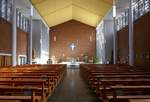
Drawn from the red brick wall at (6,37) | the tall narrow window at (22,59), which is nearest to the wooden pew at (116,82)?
the red brick wall at (6,37)

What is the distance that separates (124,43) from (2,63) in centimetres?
910

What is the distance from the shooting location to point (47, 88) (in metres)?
6.24

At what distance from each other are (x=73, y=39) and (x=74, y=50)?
1.35m

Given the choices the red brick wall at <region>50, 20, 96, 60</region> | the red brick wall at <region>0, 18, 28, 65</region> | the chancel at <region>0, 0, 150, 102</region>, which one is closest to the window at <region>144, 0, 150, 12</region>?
the chancel at <region>0, 0, 150, 102</region>

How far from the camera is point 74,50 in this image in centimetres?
3253

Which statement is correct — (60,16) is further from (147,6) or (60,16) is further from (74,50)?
(147,6)

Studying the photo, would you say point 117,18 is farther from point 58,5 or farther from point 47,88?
A: point 47,88

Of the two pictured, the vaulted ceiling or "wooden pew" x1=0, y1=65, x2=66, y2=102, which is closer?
"wooden pew" x1=0, y1=65, x2=66, y2=102

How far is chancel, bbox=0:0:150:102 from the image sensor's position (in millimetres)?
5609

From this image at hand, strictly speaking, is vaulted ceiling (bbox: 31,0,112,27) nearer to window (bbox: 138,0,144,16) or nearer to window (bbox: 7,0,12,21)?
window (bbox: 7,0,12,21)

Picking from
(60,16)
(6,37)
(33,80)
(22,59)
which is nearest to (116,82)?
(33,80)

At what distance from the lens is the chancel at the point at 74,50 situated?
18.4 feet

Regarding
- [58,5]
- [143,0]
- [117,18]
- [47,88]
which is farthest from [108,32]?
[47,88]

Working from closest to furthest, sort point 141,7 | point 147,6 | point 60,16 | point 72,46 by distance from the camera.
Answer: point 147,6, point 141,7, point 60,16, point 72,46
